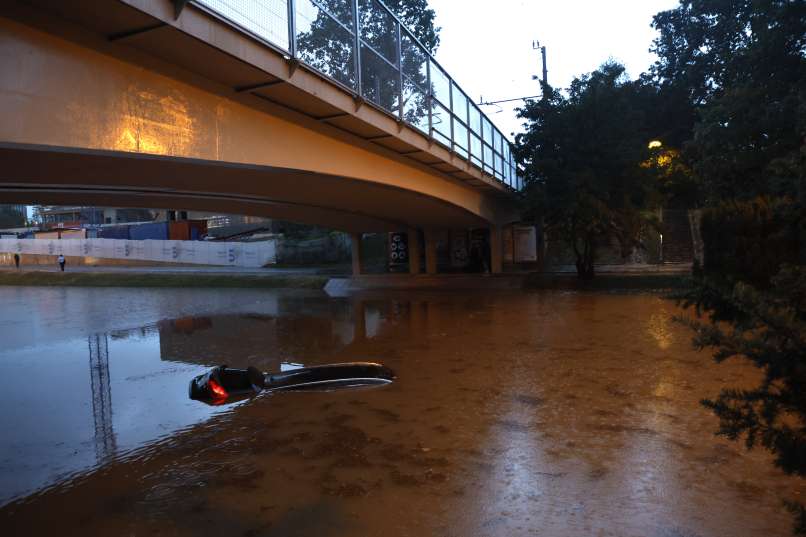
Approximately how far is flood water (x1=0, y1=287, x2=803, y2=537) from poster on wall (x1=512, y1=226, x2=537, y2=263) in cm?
1533

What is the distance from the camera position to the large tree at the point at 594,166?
822 inches

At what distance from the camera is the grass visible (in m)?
29.2

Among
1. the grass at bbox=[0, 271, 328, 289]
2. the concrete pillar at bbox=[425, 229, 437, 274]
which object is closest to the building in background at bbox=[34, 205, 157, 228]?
the grass at bbox=[0, 271, 328, 289]

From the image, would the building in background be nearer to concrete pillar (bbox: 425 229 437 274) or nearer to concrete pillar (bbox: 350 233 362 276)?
concrete pillar (bbox: 350 233 362 276)

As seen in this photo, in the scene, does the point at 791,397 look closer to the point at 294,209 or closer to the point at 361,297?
the point at 294,209

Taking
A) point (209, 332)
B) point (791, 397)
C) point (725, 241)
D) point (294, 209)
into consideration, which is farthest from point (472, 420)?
point (294, 209)

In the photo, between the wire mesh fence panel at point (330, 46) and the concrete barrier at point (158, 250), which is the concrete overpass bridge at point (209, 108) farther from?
the concrete barrier at point (158, 250)

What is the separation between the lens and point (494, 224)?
24.8 m

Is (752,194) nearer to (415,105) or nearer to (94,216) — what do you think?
(415,105)

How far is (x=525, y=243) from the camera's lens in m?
28.4

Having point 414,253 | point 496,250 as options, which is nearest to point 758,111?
point 496,250

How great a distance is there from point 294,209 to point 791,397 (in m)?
17.1

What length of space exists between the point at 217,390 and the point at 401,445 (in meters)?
3.63

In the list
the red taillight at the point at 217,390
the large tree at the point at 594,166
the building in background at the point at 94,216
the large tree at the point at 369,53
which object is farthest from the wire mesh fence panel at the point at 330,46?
the building in background at the point at 94,216
